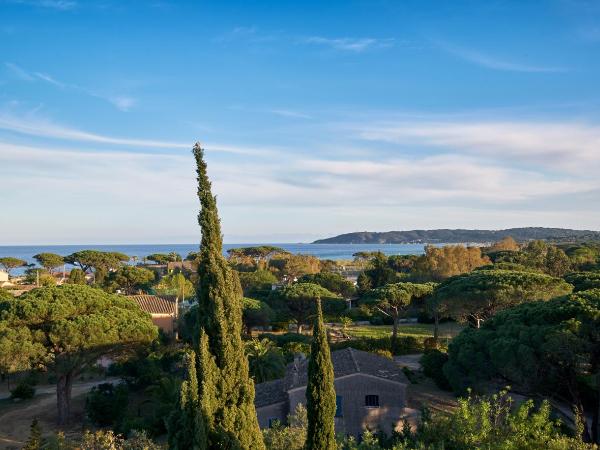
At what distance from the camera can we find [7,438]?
76.1ft

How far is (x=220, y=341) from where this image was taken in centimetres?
1112

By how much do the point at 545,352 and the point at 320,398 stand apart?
10116 mm

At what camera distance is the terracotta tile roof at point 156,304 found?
45156mm

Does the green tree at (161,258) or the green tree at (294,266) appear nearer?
the green tree at (294,266)

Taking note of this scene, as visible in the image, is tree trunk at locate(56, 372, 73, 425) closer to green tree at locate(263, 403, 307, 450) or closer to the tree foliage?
green tree at locate(263, 403, 307, 450)

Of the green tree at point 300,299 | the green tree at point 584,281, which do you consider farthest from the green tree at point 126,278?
the green tree at point 584,281

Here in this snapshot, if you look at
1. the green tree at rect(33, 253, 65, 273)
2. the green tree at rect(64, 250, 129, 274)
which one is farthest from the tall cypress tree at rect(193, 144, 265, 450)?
the green tree at rect(33, 253, 65, 273)

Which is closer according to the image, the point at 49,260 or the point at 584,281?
A: the point at 584,281

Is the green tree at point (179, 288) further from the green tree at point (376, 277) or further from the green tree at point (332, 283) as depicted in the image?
the green tree at point (376, 277)

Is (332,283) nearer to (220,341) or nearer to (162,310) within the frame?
(162,310)

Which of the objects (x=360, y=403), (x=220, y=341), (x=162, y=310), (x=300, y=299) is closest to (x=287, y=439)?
(x=220, y=341)

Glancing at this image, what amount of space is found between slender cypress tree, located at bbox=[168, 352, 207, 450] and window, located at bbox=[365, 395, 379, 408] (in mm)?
12893

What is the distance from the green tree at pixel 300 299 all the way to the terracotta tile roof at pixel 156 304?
9870 mm

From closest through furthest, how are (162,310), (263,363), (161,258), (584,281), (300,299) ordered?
Result: (263,363), (584,281), (300,299), (162,310), (161,258)
